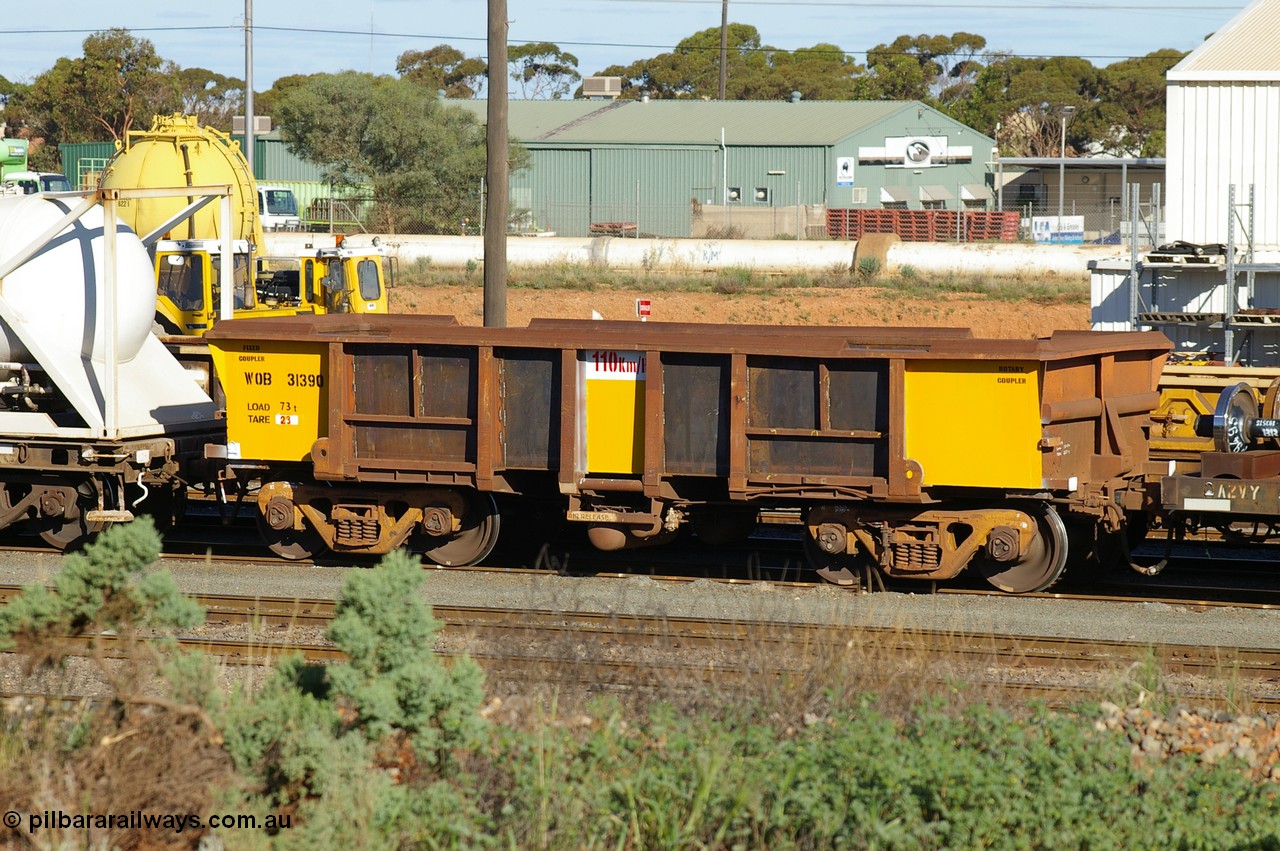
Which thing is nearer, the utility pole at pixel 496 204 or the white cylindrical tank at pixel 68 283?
the white cylindrical tank at pixel 68 283

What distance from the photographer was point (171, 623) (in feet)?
21.6

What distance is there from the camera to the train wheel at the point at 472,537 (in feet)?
42.5

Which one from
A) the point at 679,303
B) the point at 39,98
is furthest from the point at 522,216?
the point at 39,98

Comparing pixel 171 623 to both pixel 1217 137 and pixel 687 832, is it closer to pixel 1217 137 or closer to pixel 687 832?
pixel 687 832

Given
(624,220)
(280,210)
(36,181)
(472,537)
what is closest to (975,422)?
(472,537)

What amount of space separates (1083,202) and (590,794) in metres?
61.3

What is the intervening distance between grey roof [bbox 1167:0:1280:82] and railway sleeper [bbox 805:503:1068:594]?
1606 cm

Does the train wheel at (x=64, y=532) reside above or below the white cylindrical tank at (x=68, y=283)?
below

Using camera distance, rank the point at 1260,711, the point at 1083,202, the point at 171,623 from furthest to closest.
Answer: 1. the point at 1083,202
2. the point at 1260,711
3. the point at 171,623

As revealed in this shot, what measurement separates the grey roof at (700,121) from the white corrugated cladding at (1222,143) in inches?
1415

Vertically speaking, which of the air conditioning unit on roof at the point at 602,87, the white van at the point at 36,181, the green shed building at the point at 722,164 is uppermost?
the air conditioning unit on roof at the point at 602,87

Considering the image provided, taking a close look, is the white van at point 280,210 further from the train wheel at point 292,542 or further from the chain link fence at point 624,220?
the train wheel at point 292,542

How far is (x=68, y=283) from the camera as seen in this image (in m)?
13.5

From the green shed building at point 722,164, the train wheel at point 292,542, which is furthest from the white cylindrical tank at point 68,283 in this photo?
the green shed building at point 722,164
